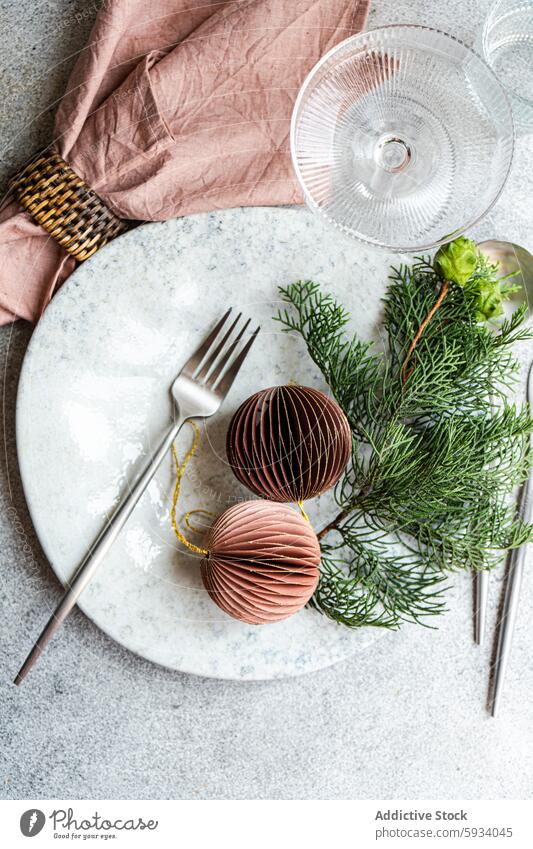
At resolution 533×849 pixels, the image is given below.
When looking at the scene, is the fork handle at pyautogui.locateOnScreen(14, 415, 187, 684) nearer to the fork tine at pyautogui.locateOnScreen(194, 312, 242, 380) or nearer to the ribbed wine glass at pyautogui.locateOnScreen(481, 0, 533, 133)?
the fork tine at pyautogui.locateOnScreen(194, 312, 242, 380)

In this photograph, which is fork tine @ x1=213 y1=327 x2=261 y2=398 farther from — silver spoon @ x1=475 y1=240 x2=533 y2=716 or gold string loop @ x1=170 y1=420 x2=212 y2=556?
silver spoon @ x1=475 y1=240 x2=533 y2=716

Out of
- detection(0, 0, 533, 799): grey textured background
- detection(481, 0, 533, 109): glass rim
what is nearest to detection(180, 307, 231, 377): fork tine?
detection(0, 0, 533, 799): grey textured background

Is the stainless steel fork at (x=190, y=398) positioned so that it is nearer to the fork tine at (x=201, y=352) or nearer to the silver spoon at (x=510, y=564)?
the fork tine at (x=201, y=352)

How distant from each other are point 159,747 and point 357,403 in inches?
9.5

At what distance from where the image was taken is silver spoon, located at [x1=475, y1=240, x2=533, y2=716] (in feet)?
1.29

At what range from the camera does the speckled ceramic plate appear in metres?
0.37

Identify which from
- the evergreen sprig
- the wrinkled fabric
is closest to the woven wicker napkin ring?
the wrinkled fabric

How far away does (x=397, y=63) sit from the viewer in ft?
1.23

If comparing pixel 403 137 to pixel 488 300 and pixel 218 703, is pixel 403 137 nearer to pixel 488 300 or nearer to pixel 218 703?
pixel 488 300

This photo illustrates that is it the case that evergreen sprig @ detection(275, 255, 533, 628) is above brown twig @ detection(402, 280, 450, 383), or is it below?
below

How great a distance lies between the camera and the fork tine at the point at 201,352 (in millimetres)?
368

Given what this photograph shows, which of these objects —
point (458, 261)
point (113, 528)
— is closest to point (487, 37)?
point (458, 261)

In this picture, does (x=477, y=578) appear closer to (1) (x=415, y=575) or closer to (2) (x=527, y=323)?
(1) (x=415, y=575)

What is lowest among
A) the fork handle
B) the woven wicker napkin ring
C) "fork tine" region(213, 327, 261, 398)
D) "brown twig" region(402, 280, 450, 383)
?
the fork handle
